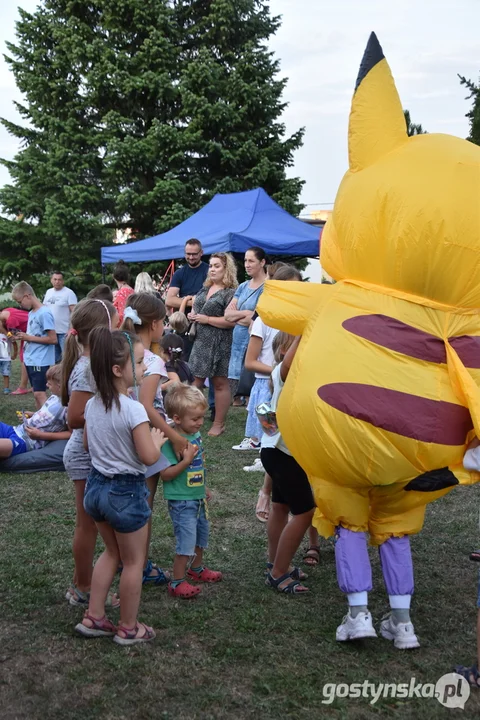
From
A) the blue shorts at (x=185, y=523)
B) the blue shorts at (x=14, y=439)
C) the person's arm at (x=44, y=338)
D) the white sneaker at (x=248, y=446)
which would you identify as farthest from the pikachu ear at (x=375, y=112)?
the person's arm at (x=44, y=338)

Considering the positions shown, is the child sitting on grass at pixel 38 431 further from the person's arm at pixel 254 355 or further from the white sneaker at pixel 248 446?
the person's arm at pixel 254 355

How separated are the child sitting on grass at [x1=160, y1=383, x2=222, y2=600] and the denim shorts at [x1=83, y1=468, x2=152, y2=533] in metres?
0.51

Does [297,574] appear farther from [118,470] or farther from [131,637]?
[118,470]

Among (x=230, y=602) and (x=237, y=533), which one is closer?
(x=230, y=602)

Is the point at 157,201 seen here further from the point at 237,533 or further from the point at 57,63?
the point at 237,533

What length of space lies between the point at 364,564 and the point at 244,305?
4850mm

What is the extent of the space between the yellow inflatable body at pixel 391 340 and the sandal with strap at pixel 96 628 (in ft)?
3.77

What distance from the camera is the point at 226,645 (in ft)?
11.1

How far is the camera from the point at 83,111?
2248cm

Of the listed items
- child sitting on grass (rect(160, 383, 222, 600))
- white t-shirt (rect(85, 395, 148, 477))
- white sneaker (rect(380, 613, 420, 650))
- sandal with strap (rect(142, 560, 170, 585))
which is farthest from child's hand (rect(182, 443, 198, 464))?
white sneaker (rect(380, 613, 420, 650))

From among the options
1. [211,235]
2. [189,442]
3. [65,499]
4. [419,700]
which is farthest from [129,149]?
[419,700]

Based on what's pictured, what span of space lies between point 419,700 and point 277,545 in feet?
4.38

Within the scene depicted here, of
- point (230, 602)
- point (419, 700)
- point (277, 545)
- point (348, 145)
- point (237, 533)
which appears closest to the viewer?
point (419, 700)

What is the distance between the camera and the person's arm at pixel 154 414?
3.81 meters
